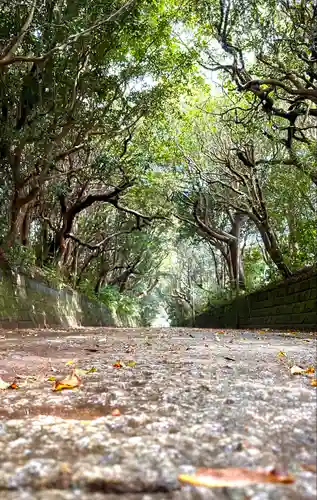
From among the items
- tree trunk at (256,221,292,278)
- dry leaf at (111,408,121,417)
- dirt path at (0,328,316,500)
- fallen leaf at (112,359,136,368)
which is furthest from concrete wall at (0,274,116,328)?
dry leaf at (111,408,121,417)

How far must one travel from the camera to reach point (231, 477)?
3.25 ft

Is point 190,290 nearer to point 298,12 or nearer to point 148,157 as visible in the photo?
point 148,157

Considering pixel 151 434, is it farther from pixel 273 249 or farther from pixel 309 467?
pixel 273 249

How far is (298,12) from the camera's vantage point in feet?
28.0

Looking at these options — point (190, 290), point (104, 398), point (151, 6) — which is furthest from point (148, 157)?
point (190, 290)

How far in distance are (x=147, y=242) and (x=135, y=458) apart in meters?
22.3

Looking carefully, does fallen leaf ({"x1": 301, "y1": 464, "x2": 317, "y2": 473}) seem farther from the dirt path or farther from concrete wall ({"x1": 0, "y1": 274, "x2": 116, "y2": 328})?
concrete wall ({"x1": 0, "y1": 274, "x2": 116, "y2": 328})

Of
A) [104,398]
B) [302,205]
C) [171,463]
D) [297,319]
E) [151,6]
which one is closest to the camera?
[171,463]

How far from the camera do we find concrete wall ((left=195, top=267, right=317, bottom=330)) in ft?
33.9

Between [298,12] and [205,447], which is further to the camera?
[298,12]

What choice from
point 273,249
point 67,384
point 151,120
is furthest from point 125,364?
point 151,120

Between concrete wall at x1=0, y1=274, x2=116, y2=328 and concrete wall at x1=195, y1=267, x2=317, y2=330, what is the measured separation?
6068 millimetres

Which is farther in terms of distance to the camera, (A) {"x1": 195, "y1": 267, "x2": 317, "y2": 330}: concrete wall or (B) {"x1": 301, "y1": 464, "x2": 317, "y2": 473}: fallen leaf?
(A) {"x1": 195, "y1": 267, "x2": 317, "y2": 330}: concrete wall

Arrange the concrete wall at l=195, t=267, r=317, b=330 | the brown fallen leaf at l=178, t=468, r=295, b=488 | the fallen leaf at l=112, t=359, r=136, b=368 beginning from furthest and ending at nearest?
the concrete wall at l=195, t=267, r=317, b=330 → the fallen leaf at l=112, t=359, r=136, b=368 → the brown fallen leaf at l=178, t=468, r=295, b=488
